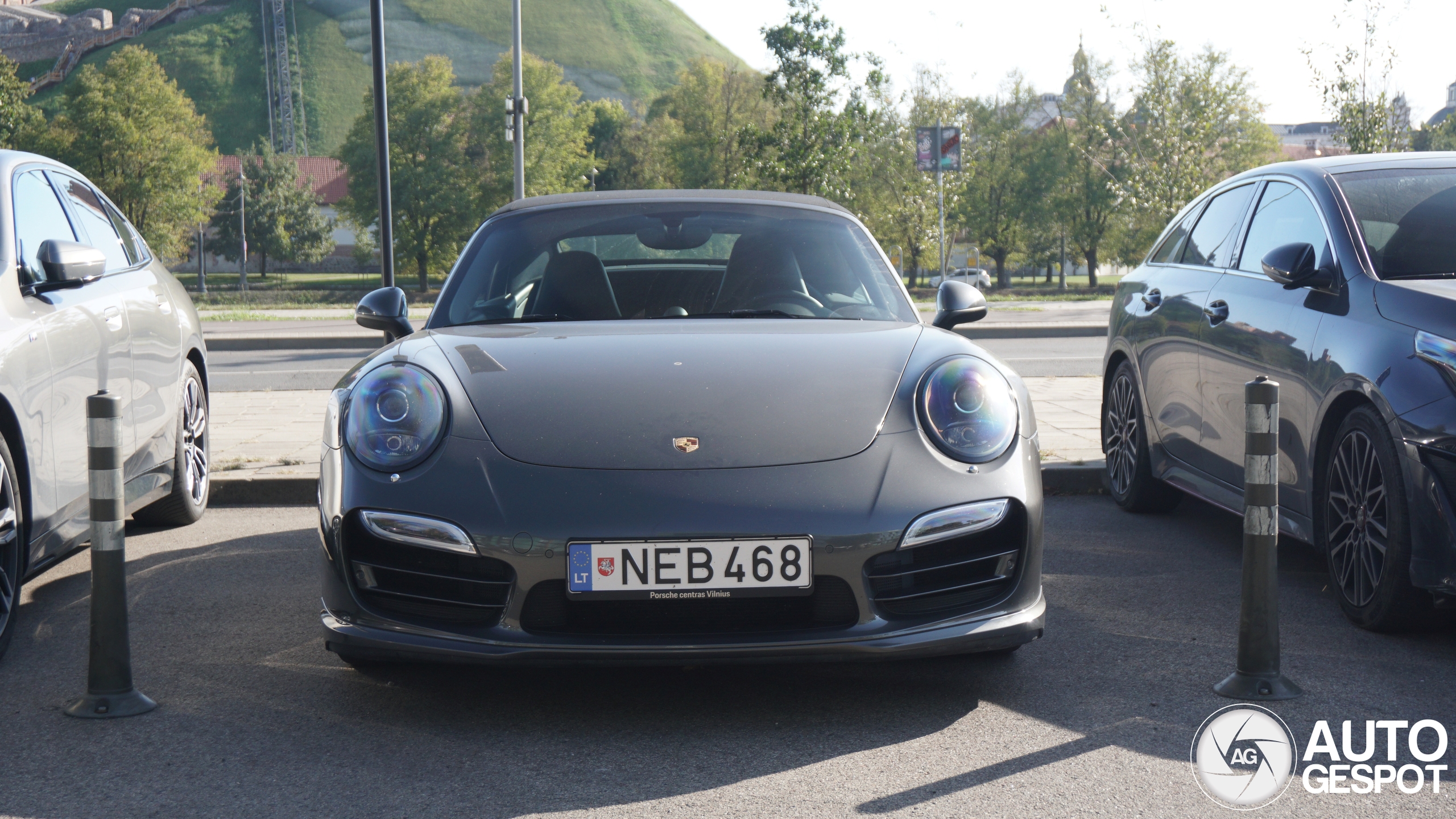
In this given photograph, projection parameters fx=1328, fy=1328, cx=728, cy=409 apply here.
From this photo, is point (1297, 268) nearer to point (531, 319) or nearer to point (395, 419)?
point (531, 319)

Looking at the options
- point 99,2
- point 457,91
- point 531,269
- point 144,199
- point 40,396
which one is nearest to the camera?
point 40,396

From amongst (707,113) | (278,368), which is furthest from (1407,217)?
(707,113)

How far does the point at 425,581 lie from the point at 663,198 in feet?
6.46

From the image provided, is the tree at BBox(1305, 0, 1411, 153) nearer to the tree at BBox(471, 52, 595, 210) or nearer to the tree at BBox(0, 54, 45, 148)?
the tree at BBox(471, 52, 595, 210)

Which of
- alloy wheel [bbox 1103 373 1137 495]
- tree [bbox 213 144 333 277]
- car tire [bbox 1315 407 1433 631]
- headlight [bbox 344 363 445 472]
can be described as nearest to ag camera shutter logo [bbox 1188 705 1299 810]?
car tire [bbox 1315 407 1433 631]

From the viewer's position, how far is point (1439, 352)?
12.1ft

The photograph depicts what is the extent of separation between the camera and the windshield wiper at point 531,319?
4125 millimetres

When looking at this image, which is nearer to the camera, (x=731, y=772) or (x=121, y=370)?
(x=731, y=772)

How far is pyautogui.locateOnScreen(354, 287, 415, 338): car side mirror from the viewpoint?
4328mm

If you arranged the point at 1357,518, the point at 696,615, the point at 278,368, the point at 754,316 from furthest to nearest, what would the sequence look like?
the point at 278,368, the point at 754,316, the point at 1357,518, the point at 696,615

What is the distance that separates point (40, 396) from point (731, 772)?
253 centimetres

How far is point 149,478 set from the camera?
5.22m

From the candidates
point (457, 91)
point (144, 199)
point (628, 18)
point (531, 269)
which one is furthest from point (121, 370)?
point (628, 18)

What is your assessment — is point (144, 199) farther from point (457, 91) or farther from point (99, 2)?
point (99, 2)
